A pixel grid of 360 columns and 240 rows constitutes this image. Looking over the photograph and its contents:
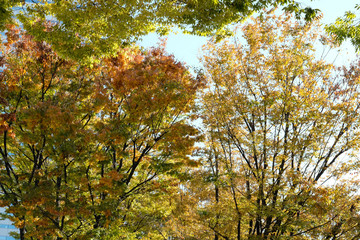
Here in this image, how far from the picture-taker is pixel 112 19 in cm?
674

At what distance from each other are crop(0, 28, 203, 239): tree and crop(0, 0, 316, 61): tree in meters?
1.34

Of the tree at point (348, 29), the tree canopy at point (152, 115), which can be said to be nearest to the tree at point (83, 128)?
the tree canopy at point (152, 115)

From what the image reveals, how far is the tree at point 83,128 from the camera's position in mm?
7770

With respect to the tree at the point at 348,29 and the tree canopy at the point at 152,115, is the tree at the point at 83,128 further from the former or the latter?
the tree at the point at 348,29

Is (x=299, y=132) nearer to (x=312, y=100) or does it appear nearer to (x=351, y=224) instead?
(x=312, y=100)

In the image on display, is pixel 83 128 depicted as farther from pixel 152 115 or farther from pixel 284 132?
pixel 284 132

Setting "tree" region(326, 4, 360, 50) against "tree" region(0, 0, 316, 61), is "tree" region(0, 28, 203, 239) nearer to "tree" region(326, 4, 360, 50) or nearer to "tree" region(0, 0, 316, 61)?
"tree" region(0, 0, 316, 61)

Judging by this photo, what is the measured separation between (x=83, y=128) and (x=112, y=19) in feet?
12.3

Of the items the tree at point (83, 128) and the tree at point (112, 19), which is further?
the tree at point (83, 128)

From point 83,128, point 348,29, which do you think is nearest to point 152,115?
point 83,128

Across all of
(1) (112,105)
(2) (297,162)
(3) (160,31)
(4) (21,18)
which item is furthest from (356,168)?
(4) (21,18)

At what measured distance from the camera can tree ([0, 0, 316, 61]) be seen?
6.64m

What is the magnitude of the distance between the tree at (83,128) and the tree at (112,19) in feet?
4.40

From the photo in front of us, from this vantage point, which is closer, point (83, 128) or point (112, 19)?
point (112, 19)
